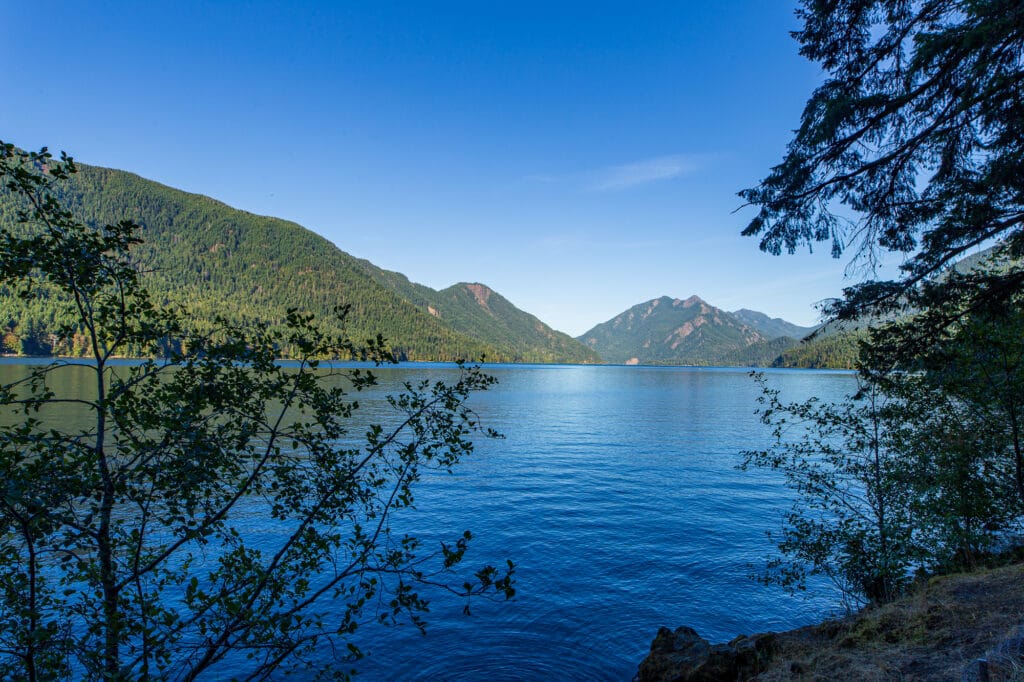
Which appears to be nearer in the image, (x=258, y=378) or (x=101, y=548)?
(x=101, y=548)

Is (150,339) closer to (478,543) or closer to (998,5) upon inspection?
(998,5)

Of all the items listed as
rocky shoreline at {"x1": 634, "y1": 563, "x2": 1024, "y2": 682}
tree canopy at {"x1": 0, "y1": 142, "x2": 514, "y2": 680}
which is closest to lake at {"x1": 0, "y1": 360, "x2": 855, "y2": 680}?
rocky shoreline at {"x1": 634, "y1": 563, "x2": 1024, "y2": 682}

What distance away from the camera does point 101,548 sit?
223 inches

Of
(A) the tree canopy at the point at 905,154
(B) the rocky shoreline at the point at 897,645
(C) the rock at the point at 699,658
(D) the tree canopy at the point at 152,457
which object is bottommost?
(C) the rock at the point at 699,658

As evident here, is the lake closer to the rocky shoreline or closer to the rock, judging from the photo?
the rock

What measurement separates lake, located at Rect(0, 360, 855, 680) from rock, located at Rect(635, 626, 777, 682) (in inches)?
36.2

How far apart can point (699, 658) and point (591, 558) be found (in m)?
7.49

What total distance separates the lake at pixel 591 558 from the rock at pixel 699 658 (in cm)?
92

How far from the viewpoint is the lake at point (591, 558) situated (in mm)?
12039

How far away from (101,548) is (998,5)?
573 inches

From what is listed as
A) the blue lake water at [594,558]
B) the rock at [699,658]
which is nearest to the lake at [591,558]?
the blue lake water at [594,558]

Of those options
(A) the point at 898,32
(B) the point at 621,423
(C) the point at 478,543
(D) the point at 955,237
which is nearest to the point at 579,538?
(C) the point at 478,543

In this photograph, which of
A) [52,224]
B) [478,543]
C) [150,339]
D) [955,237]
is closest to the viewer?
[52,224]

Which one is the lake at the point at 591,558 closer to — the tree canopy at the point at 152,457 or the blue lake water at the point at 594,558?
the blue lake water at the point at 594,558
